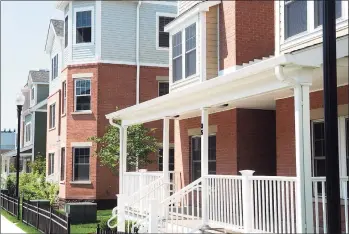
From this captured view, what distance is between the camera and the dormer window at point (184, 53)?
53.4ft

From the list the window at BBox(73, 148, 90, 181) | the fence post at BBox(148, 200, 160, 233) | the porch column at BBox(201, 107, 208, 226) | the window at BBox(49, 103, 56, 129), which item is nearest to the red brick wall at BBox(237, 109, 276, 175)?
the porch column at BBox(201, 107, 208, 226)

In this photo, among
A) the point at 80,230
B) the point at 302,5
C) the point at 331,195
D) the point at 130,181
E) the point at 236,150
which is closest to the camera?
the point at 331,195

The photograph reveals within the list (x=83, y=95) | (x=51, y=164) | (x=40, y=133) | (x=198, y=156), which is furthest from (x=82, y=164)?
(x=40, y=133)

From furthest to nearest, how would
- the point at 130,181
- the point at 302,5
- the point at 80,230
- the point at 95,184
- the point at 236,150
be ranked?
1. the point at 95,184
2. the point at 130,181
3. the point at 80,230
4. the point at 236,150
5. the point at 302,5

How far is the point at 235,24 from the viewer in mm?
14711

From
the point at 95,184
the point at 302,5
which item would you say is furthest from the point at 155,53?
the point at 302,5

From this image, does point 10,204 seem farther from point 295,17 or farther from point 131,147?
point 295,17

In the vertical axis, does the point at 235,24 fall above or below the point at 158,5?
below

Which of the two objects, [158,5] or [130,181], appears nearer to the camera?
[130,181]

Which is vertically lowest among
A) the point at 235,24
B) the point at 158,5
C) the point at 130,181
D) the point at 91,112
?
the point at 130,181

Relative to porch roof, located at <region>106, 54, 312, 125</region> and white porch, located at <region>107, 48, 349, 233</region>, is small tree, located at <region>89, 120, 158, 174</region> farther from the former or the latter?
porch roof, located at <region>106, 54, 312, 125</region>

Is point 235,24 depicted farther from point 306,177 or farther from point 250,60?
point 306,177

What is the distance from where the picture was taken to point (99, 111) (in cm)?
2402

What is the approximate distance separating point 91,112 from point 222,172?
10960mm
